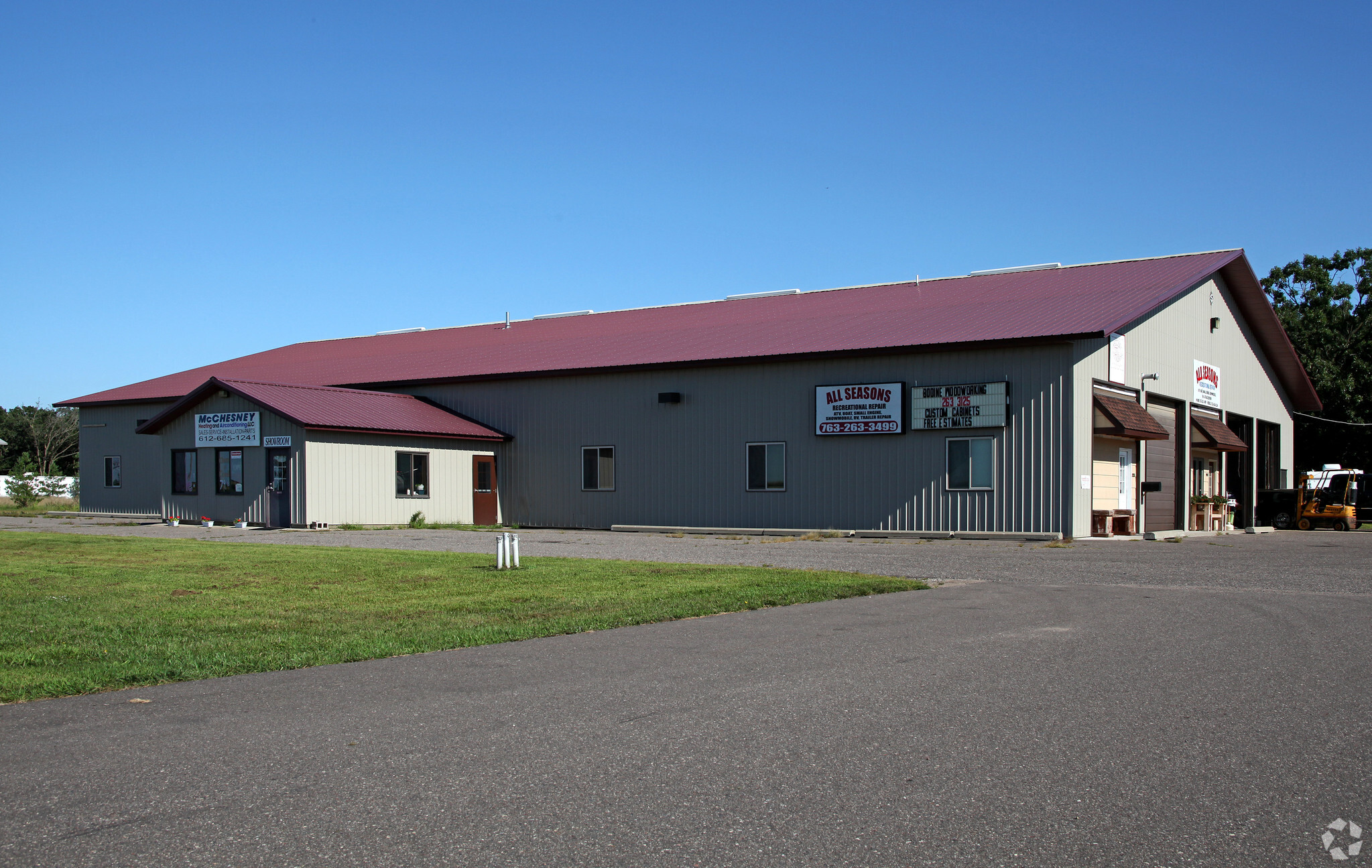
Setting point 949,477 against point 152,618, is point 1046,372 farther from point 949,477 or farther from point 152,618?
point 152,618

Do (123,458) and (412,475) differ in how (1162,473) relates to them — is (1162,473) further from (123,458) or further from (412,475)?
(123,458)

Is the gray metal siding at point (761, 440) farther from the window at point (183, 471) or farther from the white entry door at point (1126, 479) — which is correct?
the window at point (183, 471)

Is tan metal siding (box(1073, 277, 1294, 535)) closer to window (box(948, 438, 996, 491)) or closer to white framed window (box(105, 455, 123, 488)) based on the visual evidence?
window (box(948, 438, 996, 491))

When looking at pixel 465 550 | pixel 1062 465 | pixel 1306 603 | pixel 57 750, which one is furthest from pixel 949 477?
pixel 57 750

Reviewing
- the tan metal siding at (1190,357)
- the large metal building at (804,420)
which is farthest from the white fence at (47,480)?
the tan metal siding at (1190,357)

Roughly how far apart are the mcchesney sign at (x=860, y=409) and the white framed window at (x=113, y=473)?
81.4ft

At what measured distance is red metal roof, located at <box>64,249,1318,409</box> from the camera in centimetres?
2830

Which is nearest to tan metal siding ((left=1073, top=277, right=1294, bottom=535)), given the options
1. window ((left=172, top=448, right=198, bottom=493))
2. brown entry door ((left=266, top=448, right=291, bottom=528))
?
brown entry door ((left=266, top=448, right=291, bottom=528))

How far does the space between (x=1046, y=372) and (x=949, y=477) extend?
130 inches

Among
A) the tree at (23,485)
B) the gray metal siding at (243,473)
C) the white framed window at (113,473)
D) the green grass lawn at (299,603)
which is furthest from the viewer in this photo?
the tree at (23,485)

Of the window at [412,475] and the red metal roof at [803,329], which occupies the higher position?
the red metal roof at [803,329]

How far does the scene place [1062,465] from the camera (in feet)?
84.3

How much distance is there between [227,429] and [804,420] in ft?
50.8

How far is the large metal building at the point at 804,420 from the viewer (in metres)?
26.6
